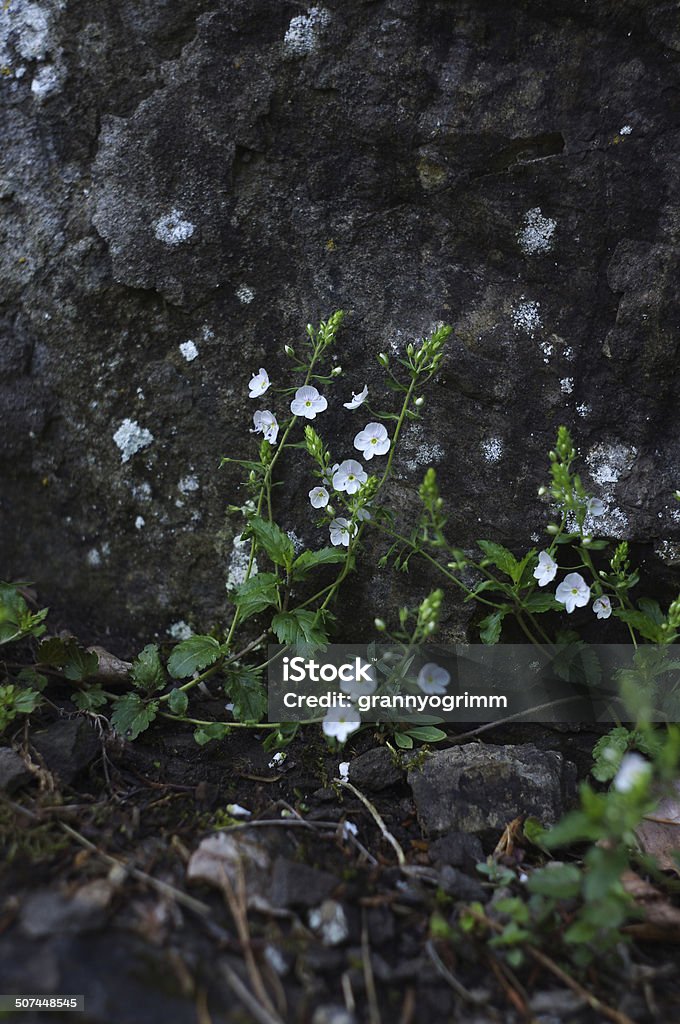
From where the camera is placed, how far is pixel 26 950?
6.88ft

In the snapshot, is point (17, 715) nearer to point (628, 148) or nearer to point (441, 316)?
point (441, 316)

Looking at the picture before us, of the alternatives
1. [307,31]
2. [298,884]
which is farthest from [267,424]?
[298,884]

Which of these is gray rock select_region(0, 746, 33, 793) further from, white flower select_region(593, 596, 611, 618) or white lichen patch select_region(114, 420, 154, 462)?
white flower select_region(593, 596, 611, 618)

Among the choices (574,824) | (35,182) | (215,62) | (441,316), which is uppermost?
(215,62)

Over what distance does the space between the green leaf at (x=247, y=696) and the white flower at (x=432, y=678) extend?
0.65m

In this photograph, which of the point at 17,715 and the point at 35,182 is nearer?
the point at 17,715

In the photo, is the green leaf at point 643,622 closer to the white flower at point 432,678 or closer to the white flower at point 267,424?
the white flower at point 432,678

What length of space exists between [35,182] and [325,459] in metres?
1.83

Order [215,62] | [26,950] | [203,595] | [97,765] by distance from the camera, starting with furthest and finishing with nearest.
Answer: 1. [203,595]
2. [215,62]
3. [97,765]
4. [26,950]

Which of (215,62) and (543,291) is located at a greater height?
(215,62)

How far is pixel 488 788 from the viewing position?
9.78 feet

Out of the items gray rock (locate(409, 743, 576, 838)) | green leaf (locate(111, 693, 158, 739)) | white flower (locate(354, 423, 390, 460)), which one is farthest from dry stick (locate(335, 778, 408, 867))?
white flower (locate(354, 423, 390, 460))

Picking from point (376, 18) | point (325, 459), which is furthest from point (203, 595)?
point (376, 18)

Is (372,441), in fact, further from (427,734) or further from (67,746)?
(67,746)
